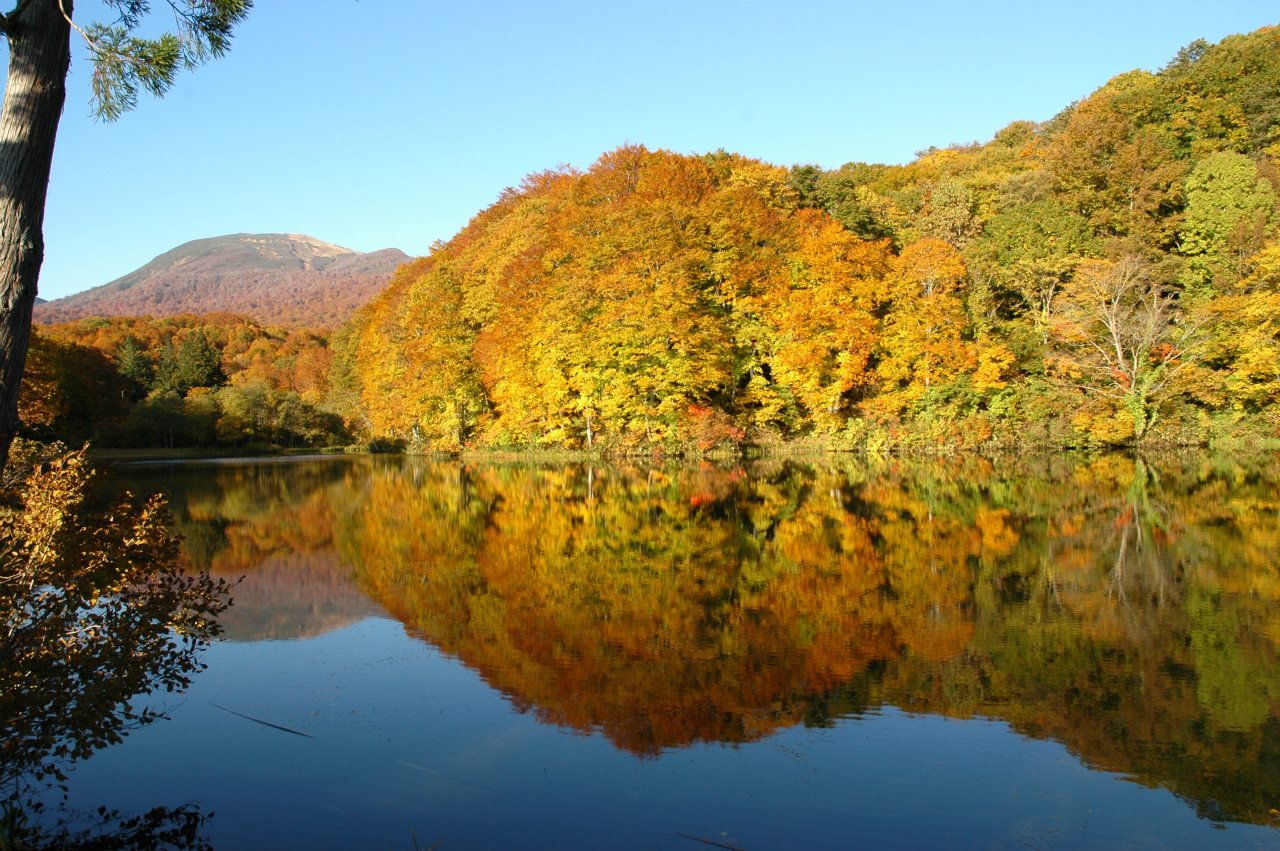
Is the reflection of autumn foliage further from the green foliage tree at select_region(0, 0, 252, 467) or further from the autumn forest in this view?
the autumn forest

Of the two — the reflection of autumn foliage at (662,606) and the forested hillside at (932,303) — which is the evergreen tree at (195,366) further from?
the reflection of autumn foliage at (662,606)

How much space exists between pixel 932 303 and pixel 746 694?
1142 inches

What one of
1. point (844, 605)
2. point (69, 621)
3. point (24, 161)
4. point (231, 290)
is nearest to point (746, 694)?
point (844, 605)

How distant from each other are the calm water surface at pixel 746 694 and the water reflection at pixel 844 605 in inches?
1.7

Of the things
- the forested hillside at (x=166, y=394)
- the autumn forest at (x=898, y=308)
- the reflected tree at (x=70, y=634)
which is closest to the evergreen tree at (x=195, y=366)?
the forested hillside at (x=166, y=394)

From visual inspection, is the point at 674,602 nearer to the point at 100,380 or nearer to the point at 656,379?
the point at 656,379

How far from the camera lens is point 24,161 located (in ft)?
12.2

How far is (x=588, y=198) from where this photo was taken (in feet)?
121

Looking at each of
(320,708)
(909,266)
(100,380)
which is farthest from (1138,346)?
(100,380)

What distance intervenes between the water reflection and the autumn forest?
1291cm

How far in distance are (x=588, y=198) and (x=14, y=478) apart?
3389cm

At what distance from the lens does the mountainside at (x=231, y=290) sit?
114500 mm

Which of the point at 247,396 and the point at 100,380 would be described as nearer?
the point at 100,380

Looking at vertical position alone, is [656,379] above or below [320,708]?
above
